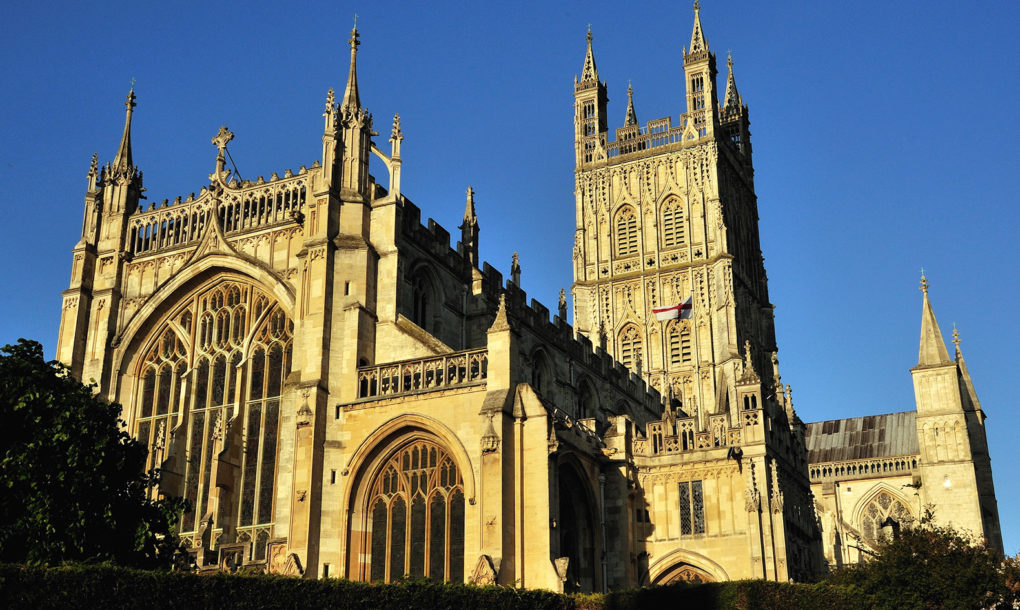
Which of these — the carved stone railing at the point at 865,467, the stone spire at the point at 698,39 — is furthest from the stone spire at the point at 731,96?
the carved stone railing at the point at 865,467

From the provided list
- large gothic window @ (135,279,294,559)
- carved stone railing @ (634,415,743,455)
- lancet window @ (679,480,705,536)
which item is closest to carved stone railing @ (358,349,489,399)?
large gothic window @ (135,279,294,559)

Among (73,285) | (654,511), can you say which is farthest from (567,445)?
(73,285)

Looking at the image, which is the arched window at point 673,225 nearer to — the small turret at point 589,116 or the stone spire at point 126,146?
the small turret at point 589,116

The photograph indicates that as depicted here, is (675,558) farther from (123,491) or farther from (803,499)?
(123,491)

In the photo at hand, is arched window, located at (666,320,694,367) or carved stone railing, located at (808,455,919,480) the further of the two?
carved stone railing, located at (808,455,919,480)

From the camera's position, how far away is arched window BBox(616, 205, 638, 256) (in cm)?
7219

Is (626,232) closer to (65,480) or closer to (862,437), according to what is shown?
(862,437)

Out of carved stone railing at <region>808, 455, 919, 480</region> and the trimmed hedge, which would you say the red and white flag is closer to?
carved stone railing at <region>808, 455, 919, 480</region>

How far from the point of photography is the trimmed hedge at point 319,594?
71.8ft

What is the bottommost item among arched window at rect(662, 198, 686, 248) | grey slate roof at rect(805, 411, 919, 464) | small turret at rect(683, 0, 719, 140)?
grey slate roof at rect(805, 411, 919, 464)

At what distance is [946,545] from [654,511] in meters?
9.82

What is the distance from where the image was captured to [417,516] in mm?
32031

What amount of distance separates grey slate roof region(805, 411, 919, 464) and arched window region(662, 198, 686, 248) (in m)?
16.6

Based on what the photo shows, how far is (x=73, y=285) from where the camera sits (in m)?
40.2
